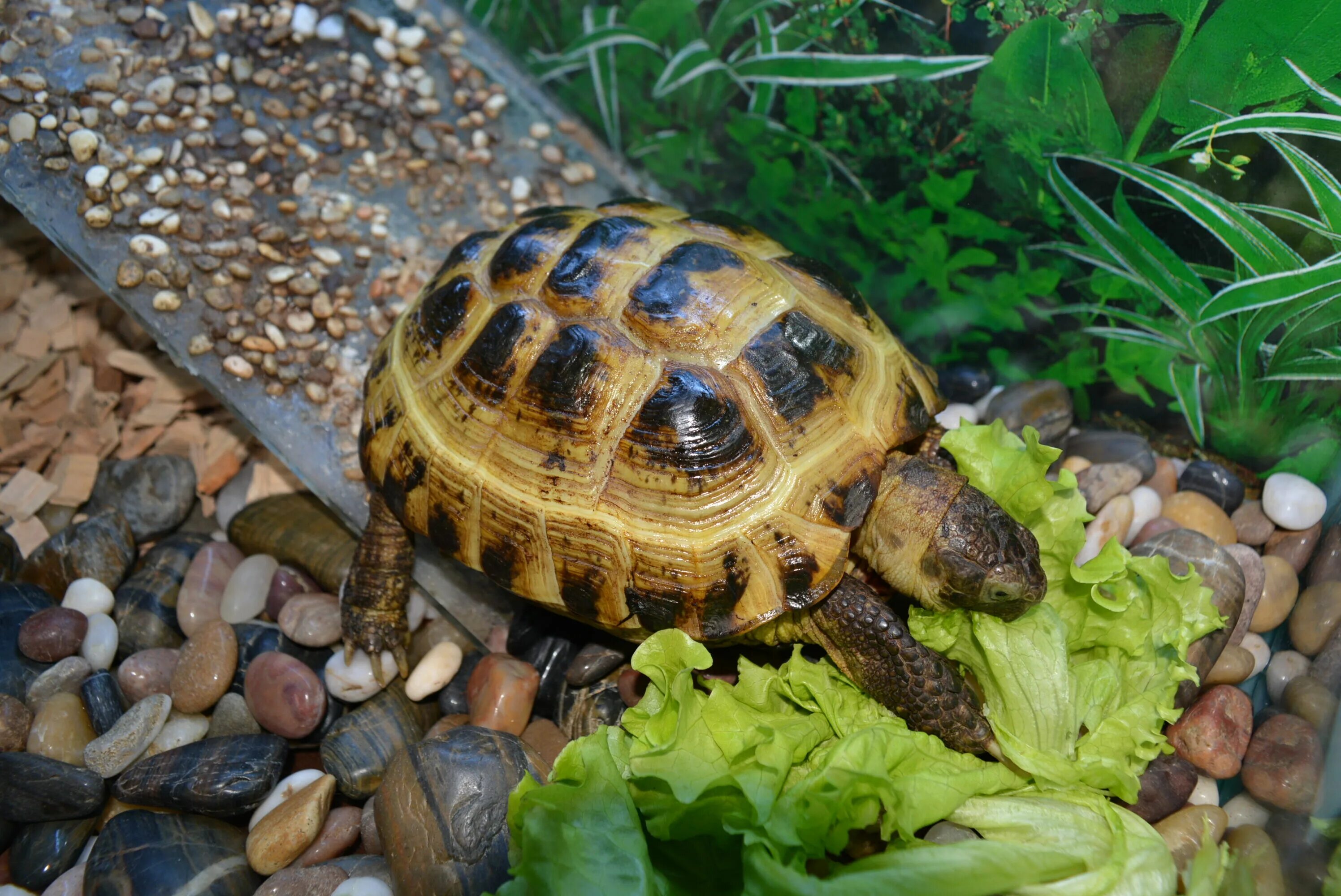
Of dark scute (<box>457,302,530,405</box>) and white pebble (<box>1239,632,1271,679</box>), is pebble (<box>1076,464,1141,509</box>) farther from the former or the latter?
dark scute (<box>457,302,530,405</box>)

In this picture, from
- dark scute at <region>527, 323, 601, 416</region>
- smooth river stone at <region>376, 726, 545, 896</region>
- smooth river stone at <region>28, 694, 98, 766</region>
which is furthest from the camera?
smooth river stone at <region>28, 694, 98, 766</region>

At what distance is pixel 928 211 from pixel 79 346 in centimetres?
405

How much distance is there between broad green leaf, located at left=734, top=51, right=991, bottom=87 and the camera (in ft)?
11.2

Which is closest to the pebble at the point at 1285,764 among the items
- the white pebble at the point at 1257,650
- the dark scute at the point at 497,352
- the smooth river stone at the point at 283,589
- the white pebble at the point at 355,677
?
the white pebble at the point at 1257,650

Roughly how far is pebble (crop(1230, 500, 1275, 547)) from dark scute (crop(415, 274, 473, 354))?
304 cm

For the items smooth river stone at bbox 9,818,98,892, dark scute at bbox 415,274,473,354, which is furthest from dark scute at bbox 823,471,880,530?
smooth river stone at bbox 9,818,98,892

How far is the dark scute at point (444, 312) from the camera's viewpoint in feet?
10.2

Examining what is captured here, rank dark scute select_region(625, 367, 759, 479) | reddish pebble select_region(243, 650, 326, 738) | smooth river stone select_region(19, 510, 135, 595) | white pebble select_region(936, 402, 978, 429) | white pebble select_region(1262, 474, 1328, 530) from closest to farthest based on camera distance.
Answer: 1. dark scute select_region(625, 367, 759, 479)
2. reddish pebble select_region(243, 650, 326, 738)
3. white pebble select_region(1262, 474, 1328, 530)
4. smooth river stone select_region(19, 510, 135, 595)
5. white pebble select_region(936, 402, 978, 429)

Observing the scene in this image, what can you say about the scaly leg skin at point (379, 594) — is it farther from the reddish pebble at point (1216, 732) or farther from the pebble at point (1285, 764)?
the pebble at point (1285, 764)

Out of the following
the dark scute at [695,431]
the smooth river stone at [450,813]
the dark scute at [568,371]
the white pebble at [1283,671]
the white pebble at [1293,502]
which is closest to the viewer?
the smooth river stone at [450,813]

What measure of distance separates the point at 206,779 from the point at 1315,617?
368cm

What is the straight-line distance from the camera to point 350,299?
394 cm

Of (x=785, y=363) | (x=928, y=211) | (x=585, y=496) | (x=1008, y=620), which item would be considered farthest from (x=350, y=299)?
(x=1008, y=620)

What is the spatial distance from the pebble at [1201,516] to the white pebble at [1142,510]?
0.17 feet
